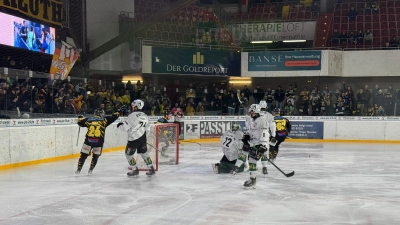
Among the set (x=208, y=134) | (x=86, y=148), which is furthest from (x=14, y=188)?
(x=208, y=134)

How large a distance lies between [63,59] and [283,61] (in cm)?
1007

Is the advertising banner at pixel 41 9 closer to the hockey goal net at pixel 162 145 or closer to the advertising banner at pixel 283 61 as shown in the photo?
the hockey goal net at pixel 162 145

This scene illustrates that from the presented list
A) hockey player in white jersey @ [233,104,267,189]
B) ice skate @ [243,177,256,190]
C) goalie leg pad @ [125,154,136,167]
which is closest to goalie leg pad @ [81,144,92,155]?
goalie leg pad @ [125,154,136,167]

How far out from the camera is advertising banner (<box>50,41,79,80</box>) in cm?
1619

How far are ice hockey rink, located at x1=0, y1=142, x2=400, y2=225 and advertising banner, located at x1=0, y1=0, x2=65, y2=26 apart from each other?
672 cm

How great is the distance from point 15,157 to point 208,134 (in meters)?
9.28

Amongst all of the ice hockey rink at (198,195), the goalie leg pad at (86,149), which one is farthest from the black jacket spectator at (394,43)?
the goalie leg pad at (86,149)

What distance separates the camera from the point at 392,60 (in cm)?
2138

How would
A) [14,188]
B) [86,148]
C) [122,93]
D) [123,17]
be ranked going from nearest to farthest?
[14,188] → [86,148] → [122,93] → [123,17]

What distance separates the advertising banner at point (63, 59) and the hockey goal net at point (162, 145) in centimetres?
622

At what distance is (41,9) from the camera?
16906 millimetres

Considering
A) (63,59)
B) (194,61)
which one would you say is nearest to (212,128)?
(194,61)

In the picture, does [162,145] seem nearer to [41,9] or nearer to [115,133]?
[115,133]

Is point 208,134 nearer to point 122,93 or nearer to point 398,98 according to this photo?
point 122,93
